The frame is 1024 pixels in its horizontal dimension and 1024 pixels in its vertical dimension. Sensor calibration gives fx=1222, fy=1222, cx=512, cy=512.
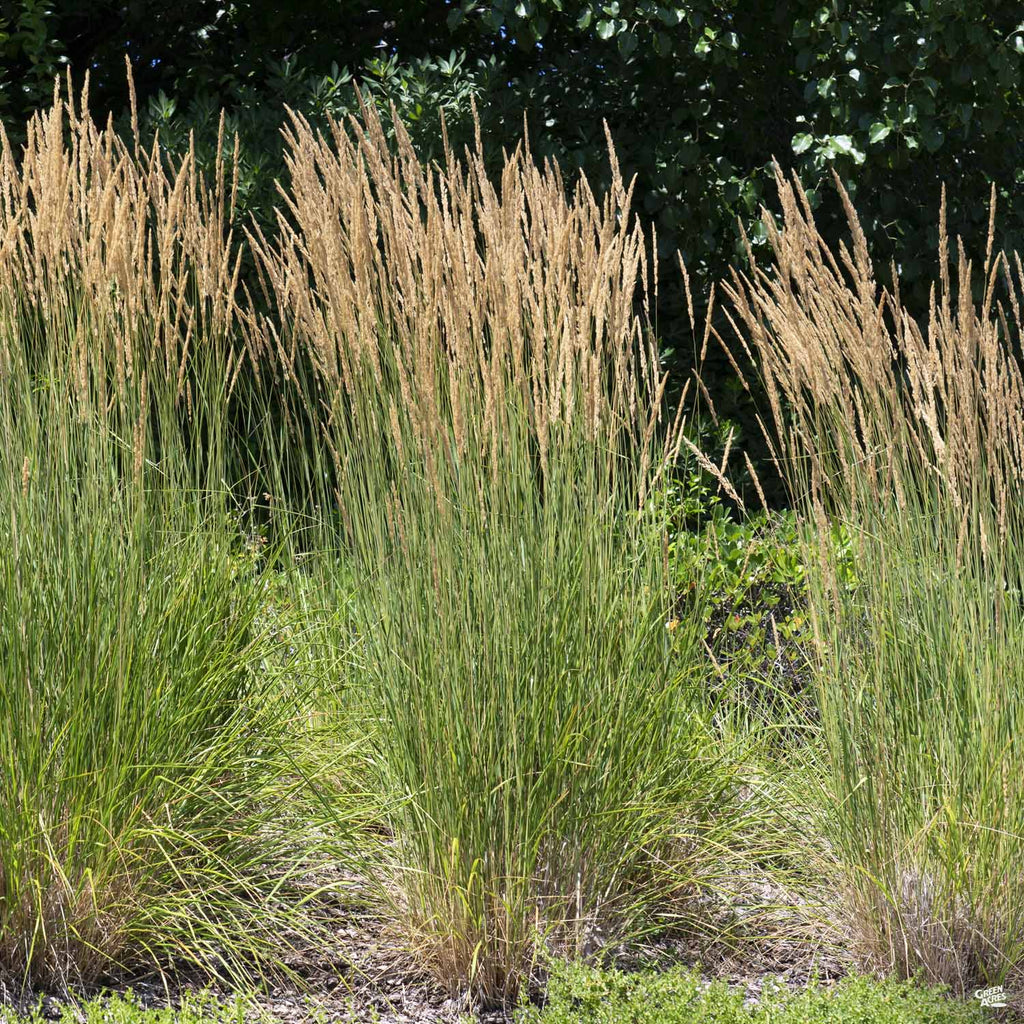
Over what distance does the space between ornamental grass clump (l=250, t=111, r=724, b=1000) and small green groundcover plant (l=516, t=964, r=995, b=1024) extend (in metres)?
0.22

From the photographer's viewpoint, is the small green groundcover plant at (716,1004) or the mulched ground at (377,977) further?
the mulched ground at (377,977)

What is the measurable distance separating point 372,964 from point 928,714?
141 centimetres

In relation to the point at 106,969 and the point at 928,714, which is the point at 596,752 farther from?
the point at 106,969

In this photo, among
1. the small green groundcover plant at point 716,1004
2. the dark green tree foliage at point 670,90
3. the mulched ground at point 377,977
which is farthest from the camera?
the dark green tree foliage at point 670,90

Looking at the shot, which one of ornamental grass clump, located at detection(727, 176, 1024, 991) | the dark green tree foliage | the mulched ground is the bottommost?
the mulched ground

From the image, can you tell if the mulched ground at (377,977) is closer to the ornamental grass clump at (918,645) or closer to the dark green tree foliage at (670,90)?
the ornamental grass clump at (918,645)

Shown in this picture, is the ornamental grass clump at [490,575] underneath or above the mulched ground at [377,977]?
above

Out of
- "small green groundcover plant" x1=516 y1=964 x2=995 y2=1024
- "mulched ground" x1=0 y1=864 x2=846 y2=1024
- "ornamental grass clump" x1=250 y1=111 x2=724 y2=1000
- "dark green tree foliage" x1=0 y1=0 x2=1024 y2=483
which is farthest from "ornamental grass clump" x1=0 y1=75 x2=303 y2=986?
"dark green tree foliage" x1=0 y1=0 x2=1024 y2=483

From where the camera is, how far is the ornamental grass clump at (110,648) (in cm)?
267

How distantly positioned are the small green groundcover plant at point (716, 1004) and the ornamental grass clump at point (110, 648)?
720mm

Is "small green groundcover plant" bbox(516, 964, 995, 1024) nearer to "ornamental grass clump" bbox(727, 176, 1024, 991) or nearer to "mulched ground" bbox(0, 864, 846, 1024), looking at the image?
"mulched ground" bbox(0, 864, 846, 1024)

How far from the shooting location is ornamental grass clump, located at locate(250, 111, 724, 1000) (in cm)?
268

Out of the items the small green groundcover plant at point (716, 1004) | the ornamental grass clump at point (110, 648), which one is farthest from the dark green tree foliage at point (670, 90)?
the small green groundcover plant at point (716, 1004)

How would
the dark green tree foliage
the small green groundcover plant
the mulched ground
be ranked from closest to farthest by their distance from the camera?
the small green groundcover plant → the mulched ground → the dark green tree foliage
